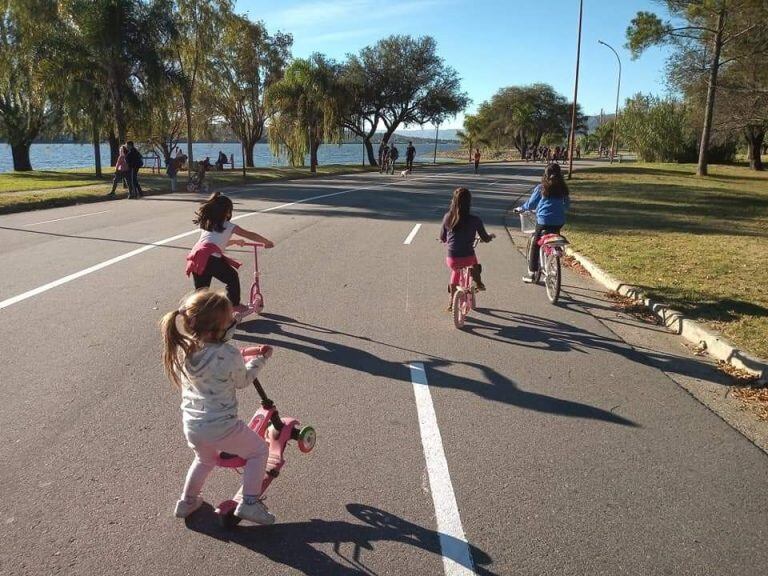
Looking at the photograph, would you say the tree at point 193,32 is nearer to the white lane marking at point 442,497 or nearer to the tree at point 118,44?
the tree at point 118,44

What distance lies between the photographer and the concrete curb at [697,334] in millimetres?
5648

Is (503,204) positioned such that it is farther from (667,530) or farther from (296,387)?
(667,530)

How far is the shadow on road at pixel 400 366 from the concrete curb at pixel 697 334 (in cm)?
147

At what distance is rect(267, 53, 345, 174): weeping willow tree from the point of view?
41.2 m

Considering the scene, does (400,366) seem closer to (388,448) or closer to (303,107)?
(388,448)

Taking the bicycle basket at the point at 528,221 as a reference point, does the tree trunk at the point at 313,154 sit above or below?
above

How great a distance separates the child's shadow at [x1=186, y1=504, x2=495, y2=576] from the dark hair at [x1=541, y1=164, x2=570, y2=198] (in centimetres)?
614

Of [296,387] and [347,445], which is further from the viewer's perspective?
[296,387]

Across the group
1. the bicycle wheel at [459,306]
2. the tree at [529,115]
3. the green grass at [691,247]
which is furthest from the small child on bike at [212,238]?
the tree at [529,115]

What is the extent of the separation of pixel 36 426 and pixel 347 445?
2.21m

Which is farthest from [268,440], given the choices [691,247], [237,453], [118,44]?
[118,44]

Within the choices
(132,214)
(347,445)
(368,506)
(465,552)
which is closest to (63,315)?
(347,445)

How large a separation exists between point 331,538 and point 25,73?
121ft

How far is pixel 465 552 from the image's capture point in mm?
3070
